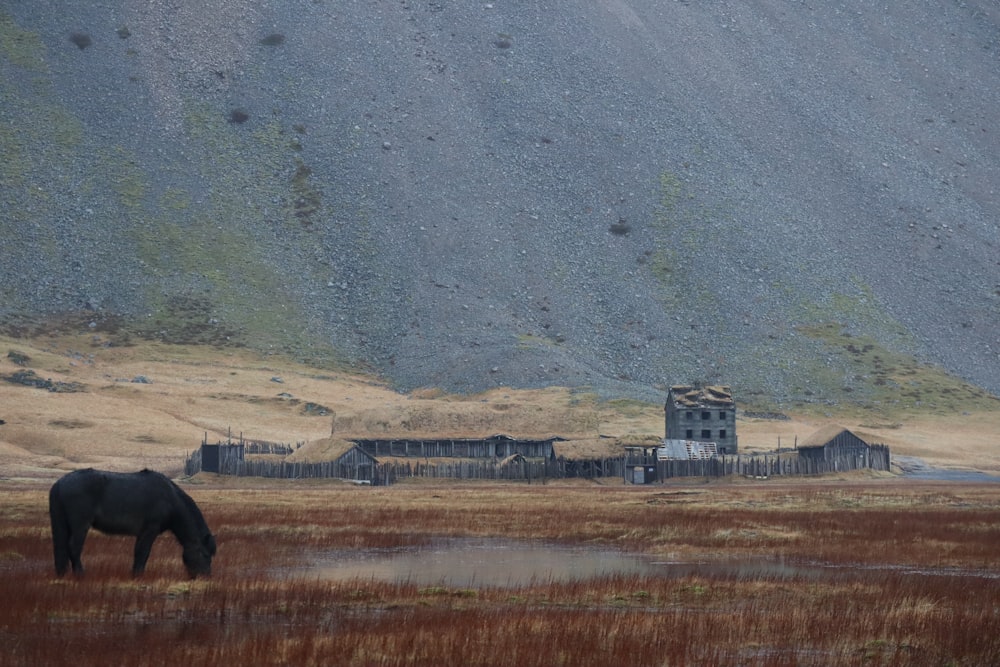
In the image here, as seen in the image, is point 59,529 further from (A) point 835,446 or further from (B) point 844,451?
(B) point 844,451

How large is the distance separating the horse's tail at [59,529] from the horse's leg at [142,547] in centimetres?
133

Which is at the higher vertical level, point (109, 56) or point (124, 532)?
point (109, 56)

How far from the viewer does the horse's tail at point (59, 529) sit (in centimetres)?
2603

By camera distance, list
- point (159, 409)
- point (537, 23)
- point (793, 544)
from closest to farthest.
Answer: point (793, 544), point (159, 409), point (537, 23)

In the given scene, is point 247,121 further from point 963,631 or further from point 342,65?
point 963,631

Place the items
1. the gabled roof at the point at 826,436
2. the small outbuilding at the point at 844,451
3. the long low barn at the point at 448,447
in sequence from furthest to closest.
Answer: the gabled roof at the point at 826,436, the small outbuilding at the point at 844,451, the long low barn at the point at 448,447

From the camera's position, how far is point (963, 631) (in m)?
22.5

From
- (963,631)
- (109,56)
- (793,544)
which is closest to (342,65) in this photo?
(109,56)

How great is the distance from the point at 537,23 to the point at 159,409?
306 ft

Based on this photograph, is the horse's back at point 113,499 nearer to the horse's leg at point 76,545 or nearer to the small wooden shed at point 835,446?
the horse's leg at point 76,545

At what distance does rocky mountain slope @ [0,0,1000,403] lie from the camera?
132 meters

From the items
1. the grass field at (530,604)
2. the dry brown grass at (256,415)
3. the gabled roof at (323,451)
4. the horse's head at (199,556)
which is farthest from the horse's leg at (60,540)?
the gabled roof at (323,451)

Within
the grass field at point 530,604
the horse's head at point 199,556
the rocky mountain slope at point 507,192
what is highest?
the rocky mountain slope at point 507,192

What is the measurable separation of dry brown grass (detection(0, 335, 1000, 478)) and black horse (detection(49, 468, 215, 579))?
49595 mm
